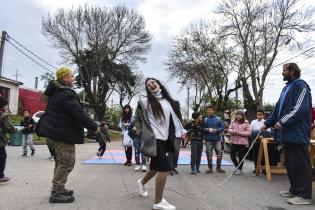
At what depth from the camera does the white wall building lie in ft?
135

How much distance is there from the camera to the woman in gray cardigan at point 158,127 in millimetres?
5305

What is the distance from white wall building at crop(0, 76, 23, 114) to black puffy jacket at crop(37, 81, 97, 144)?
37247 mm

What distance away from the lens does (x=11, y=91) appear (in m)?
42.5

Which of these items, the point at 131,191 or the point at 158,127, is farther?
the point at 131,191

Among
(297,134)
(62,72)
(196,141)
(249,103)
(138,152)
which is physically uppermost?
(249,103)

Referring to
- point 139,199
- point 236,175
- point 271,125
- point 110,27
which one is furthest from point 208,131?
point 110,27

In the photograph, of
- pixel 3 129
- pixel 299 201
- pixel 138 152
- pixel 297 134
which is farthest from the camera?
pixel 138 152

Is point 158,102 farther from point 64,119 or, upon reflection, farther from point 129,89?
point 129,89

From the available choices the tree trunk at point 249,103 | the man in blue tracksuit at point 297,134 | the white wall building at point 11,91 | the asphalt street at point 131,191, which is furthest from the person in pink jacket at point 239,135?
the white wall building at point 11,91

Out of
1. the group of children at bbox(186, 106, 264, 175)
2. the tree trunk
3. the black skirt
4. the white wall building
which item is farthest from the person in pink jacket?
the white wall building

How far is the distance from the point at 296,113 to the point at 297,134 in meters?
0.33

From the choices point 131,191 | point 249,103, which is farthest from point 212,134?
point 249,103

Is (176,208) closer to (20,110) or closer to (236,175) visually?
(236,175)

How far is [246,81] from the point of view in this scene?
33.2 m
